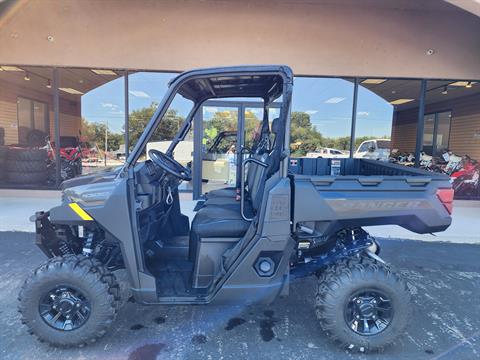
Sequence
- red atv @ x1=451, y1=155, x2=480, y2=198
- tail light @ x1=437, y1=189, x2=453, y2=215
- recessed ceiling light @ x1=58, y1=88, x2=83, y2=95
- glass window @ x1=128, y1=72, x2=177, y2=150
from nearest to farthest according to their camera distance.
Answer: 1. tail light @ x1=437, y1=189, x2=453, y2=215
2. glass window @ x1=128, y1=72, x2=177, y2=150
3. recessed ceiling light @ x1=58, y1=88, x2=83, y2=95
4. red atv @ x1=451, y1=155, x2=480, y2=198

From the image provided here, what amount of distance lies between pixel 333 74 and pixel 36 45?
6.21 m

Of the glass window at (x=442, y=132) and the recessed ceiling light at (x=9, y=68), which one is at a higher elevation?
the recessed ceiling light at (x=9, y=68)

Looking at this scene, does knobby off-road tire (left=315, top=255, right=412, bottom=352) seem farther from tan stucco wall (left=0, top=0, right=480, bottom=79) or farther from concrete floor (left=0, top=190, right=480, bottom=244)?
tan stucco wall (left=0, top=0, right=480, bottom=79)

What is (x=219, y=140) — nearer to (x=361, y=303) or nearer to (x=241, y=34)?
(x=241, y=34)

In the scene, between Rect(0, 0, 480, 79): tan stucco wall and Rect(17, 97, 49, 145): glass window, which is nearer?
Rect(0, 0, 480, 79): tan stucco wall

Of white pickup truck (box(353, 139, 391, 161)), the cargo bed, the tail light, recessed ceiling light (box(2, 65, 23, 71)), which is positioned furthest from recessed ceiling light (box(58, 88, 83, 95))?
the tail light

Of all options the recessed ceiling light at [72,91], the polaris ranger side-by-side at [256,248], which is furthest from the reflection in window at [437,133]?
the recessed ceiling light at [72,91]

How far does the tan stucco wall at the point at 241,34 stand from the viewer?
21.8ft

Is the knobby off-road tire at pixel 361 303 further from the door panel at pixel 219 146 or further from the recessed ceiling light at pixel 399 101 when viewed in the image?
the recessed ceiling light at pixel 399 101

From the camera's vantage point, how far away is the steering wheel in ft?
8.51

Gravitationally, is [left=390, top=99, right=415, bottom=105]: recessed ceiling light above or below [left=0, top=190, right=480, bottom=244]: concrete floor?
above

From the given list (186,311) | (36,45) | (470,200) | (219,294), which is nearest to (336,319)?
(219,294)

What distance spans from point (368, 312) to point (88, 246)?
214 cm

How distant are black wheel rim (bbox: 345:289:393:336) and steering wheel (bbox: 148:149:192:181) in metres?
1.59
